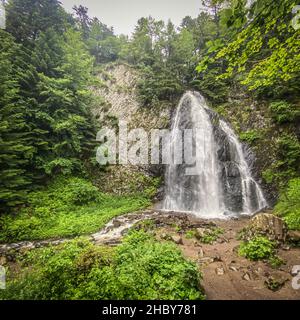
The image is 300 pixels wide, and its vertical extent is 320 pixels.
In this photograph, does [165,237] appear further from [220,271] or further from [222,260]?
[220,271]

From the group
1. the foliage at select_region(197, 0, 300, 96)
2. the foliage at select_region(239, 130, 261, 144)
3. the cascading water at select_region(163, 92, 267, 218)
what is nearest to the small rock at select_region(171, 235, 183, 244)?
the cascading water at select_region(163, 92, 267, 218)

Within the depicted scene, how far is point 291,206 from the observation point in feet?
26.8

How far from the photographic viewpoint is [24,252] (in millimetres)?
7148

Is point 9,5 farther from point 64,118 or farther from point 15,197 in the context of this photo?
point 15,197

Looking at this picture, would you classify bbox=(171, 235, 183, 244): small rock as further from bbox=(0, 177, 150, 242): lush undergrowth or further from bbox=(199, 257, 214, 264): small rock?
bbox=(0, 177, 150, 242): lush undergrowth

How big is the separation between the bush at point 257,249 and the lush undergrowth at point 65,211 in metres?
6.22

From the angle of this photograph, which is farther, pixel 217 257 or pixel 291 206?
pixel 291 206

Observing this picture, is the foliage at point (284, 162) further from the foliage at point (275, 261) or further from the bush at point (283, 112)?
the foliage at point (275, 261)

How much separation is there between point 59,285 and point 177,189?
10843 mm

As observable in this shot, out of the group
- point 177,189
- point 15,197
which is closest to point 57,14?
point 15,197

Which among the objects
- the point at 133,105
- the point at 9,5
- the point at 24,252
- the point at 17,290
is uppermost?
the point at 9,5

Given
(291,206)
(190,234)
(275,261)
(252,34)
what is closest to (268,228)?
(275,261)

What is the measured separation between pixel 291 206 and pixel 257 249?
3.62 meters

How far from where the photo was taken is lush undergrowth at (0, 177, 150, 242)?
884 centimetres
